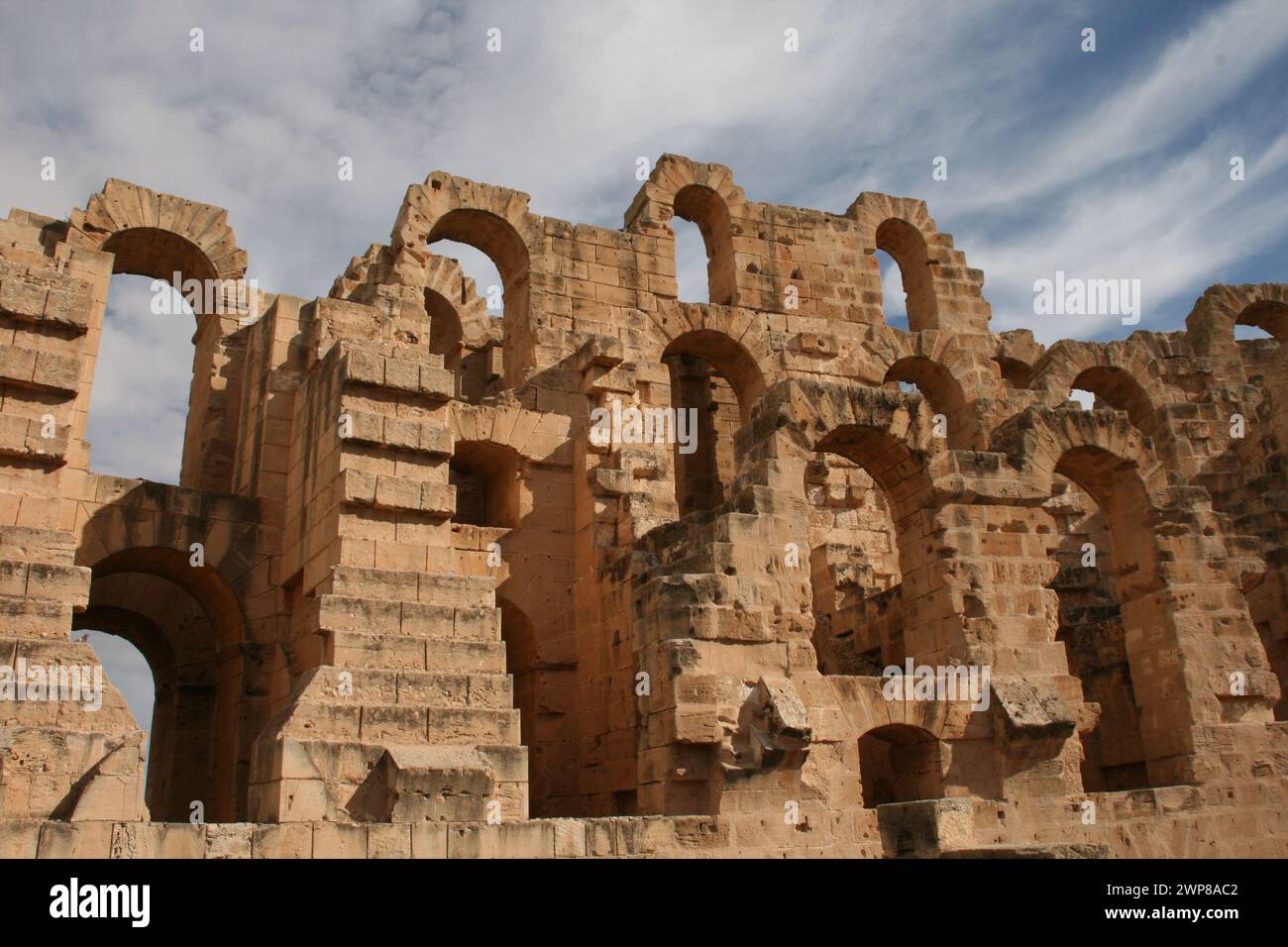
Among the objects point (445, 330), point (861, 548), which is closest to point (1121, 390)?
point (861, 548)

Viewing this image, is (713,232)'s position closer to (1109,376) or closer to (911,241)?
(911,241)

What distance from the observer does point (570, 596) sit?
13.1 m

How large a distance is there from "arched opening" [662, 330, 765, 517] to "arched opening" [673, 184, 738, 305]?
37.0 inches

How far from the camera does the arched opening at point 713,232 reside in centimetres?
1817

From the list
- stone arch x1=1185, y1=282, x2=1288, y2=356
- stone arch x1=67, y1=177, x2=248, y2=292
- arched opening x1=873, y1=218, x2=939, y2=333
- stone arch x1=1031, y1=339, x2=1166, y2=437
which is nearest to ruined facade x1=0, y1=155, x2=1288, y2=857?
stone arch x1=67, y1=177, x2=248, y2=292

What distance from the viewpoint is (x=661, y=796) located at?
9805 millimetres

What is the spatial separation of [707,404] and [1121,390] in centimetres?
706

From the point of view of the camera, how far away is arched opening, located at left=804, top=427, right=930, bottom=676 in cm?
1241

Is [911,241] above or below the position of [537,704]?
above

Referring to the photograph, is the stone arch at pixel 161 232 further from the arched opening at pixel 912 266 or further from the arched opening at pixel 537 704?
the arched opening at pixel 912 266

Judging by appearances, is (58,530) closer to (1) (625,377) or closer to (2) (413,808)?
(2) (413,808)

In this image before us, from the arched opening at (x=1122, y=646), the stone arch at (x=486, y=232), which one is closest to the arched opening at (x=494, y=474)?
the stone arch at (x=486, y=232)

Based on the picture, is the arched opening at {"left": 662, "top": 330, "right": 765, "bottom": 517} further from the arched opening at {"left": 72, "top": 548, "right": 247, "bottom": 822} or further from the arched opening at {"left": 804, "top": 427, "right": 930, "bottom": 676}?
the arched opening at {"left": 72, "top": 548, "right": 247, "bottom": 822}
